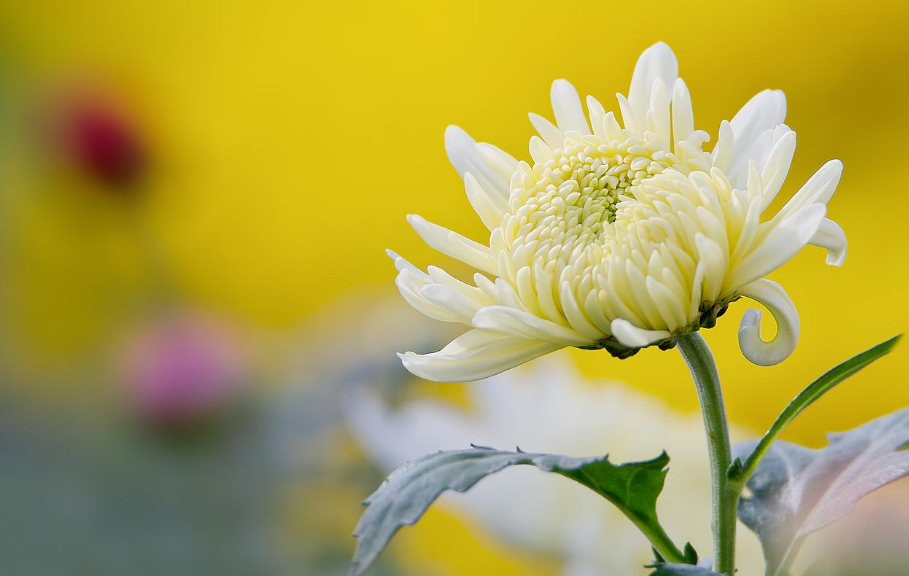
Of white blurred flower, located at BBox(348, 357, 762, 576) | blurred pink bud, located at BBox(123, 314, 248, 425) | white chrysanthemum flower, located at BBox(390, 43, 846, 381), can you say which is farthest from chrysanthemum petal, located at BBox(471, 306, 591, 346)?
blurred pink bud, located at BBox(123, 314, 248, 425)

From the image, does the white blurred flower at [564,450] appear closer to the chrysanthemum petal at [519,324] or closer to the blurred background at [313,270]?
the blurred background at [313,270]

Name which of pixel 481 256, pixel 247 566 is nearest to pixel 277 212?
pixel 247 566

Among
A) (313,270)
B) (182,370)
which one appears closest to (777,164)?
(182,370)

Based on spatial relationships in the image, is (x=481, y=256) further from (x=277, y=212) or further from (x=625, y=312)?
(x=277, y=212)

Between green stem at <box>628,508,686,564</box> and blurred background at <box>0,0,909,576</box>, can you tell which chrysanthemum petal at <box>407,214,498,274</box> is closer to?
green stem at <box>628,508,686,564</box>

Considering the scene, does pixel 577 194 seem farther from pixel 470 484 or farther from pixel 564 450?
pixel 564 450
